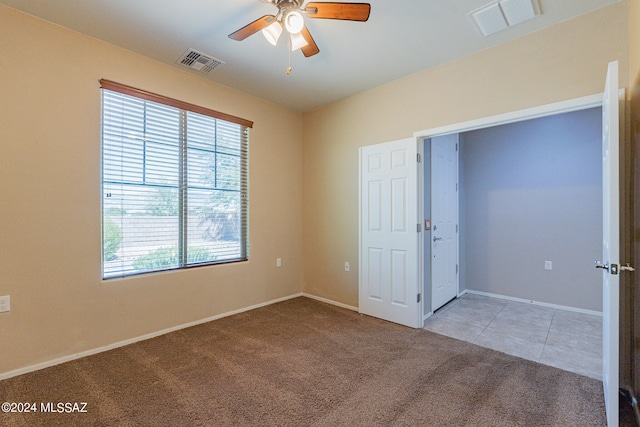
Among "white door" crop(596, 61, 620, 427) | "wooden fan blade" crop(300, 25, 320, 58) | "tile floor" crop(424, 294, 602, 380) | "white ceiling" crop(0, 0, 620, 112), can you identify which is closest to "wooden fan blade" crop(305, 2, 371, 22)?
"wooden fan blade" crop(300, 25, 320, 58)

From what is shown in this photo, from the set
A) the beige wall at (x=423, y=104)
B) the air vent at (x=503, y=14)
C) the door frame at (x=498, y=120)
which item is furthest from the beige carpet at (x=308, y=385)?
the air vent at (x=503, y=14)

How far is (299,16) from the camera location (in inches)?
72.0

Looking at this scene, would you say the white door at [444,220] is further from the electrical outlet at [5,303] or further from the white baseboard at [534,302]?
the electrical outlet at [5,303]

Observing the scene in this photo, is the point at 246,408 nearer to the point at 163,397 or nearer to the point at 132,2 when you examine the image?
the point at 163,397

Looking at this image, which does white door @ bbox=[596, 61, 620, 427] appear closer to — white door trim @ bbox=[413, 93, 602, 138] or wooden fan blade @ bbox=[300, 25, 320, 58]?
white door trim @ bbox=[413, 93, 602, 138]

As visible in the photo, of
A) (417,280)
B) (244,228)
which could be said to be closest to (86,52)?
(244,228)

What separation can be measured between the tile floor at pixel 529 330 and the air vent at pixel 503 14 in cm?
281

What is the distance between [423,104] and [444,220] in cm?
165

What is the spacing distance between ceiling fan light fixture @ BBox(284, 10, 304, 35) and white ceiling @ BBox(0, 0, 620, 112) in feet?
1.46

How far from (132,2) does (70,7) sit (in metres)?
0.52

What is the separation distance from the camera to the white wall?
3.60 metres

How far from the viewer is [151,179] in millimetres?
2924

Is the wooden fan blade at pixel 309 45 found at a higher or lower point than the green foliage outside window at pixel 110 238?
higher

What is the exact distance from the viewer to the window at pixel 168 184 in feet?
8.87
